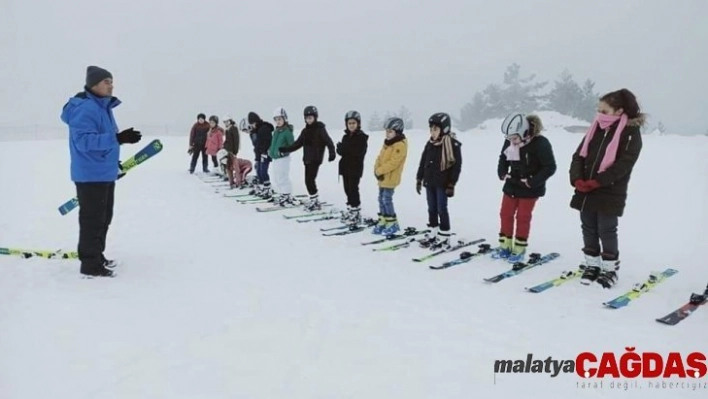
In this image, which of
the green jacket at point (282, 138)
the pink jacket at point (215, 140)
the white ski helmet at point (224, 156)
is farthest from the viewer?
the pink jacket at point (215, 140)

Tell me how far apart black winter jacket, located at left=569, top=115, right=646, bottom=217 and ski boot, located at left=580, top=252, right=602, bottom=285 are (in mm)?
642

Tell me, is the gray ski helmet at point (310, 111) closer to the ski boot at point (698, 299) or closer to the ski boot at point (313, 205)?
the ski boot at point (313, 205)

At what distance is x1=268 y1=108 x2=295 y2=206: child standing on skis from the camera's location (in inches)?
430

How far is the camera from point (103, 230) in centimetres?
600

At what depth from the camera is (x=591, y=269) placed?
5.81 metres

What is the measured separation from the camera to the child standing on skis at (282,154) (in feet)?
35.9

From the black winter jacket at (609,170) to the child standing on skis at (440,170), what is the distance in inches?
75.6

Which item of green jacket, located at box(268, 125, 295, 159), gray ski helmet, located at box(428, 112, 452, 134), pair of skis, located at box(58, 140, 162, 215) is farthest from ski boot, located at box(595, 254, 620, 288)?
green jacket, located at box(268, 125, 295, 159)

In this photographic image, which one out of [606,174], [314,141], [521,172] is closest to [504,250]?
[521,172]

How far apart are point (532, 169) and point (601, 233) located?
4.18 ft

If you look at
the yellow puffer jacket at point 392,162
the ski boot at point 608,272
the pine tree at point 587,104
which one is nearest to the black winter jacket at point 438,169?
the yellow puffer jacket at point 392,162

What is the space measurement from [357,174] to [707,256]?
589cm

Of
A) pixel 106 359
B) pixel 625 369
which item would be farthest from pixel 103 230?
pixel 625 369

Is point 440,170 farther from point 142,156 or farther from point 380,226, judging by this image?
point 142,156
